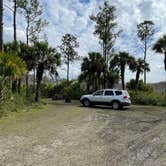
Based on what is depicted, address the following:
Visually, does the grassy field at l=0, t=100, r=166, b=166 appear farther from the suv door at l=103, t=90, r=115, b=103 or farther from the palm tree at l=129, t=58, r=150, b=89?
the palm tree at l=129, t=58, r=150, b=89

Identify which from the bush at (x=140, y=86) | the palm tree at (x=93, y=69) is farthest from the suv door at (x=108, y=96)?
the bush at (x=140, y=86)

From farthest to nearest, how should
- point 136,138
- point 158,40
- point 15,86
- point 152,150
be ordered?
point 158,40 < point 15,86 < point 136,138 < point 152,150

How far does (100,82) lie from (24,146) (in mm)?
37413

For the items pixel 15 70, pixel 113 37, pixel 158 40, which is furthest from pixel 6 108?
pixel 113 37

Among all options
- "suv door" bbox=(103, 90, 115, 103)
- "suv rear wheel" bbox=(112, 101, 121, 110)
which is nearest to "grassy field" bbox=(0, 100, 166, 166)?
"suv rear wheel" bbox=(112, 101, 121, 110)

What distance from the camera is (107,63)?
1743 inches

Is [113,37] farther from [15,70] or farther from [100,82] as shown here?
[15,70]

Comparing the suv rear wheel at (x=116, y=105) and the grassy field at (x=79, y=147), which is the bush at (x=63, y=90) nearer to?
the suv rear wheel at (x=116, y=105)

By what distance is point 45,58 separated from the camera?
28.9 m

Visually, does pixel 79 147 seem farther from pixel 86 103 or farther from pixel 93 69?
pixel 93 69

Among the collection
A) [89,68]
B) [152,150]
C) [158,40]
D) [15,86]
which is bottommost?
[152,150]

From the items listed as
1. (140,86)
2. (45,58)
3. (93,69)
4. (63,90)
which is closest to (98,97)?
(45,58)

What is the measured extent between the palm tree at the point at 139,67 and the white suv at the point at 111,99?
53.8 feet

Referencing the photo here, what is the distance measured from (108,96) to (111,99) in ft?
1.51
